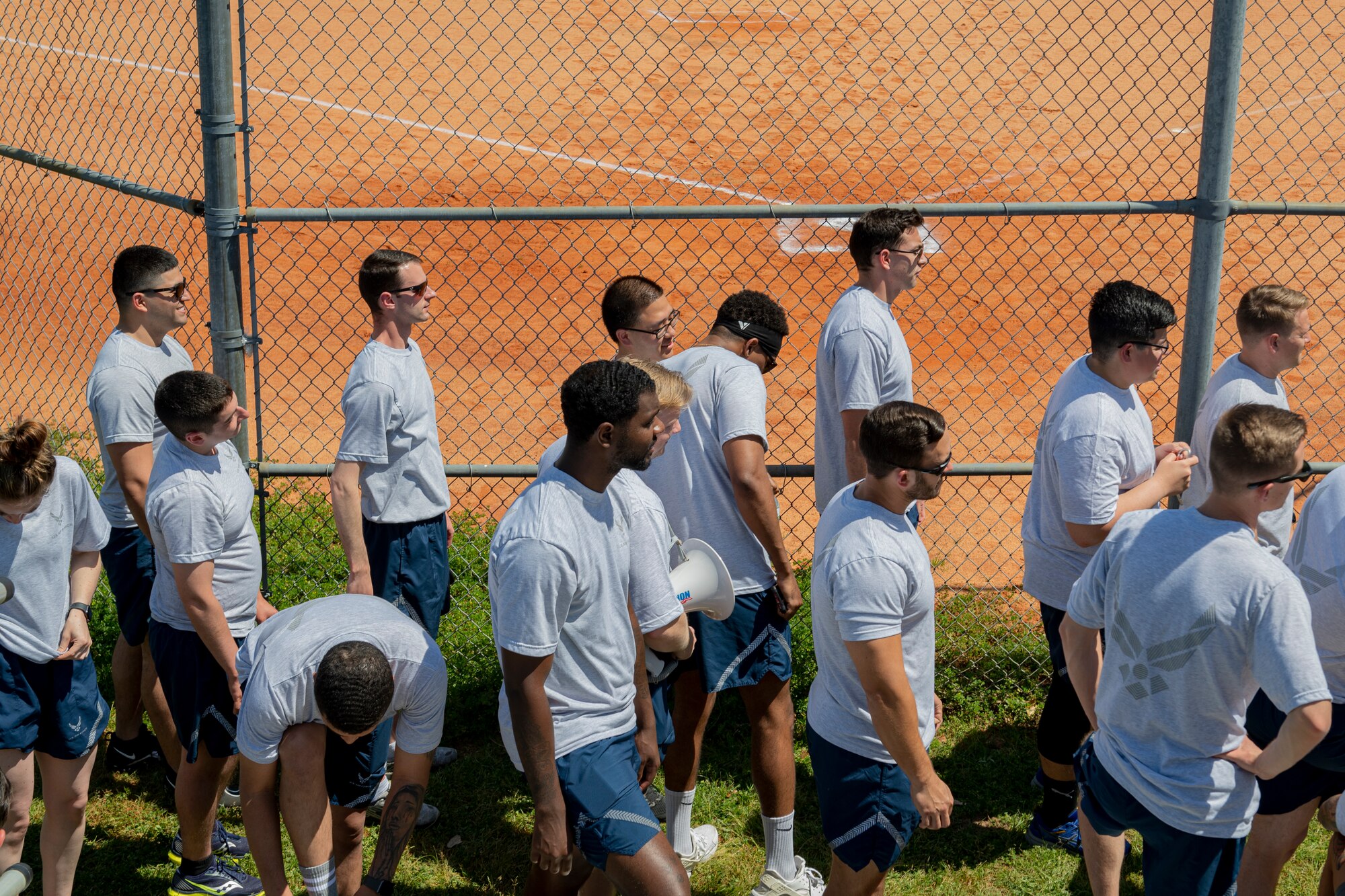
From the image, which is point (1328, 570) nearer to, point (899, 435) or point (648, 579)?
point (899, 435)

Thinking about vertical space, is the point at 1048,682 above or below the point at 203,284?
below

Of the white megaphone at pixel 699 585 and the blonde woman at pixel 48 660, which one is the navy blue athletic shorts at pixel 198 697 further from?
the white megaphone at pixel 699 585

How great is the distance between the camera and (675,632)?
12.9ft

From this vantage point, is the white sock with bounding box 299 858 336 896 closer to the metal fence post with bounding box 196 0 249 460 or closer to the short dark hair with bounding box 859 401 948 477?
the metal fence post with bounding box 196 0 249 460

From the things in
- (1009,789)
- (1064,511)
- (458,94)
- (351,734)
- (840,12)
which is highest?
(840,12)

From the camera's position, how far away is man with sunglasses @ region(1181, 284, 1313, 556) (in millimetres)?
4641

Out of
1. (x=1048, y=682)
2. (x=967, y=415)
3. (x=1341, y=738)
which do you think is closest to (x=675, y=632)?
(x=1341, y=738)

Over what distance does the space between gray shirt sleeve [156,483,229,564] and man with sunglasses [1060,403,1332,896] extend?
280 centimetres

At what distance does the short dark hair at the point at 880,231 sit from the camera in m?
4.96

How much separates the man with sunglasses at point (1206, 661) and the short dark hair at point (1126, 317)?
102 centimetres

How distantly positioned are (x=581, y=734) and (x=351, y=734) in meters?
0.67

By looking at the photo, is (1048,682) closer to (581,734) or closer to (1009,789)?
(1009,789)

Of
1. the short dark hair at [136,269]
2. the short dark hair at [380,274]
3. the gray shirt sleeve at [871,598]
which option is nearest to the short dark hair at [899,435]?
the gray shirt sleeve at [871,598]

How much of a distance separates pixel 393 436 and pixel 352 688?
1.52 m
